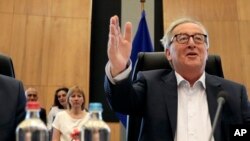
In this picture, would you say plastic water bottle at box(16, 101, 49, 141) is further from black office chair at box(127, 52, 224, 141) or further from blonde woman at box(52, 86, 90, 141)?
blonde woman at box(52, 86, 90, 141)

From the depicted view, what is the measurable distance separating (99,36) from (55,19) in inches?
30.1

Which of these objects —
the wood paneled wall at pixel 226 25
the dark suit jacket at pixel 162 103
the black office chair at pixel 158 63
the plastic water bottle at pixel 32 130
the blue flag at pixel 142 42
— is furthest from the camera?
the wood paneled wall at pixel 226 25

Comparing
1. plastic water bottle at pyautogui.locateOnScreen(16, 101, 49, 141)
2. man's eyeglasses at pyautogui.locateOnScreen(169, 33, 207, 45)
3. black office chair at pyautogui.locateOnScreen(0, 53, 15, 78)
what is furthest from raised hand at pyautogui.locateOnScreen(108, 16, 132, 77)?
black office chair at pyautogui.locateOnScreen(0, 53, 15, 78)

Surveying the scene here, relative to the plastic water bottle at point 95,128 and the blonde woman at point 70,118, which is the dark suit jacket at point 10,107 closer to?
the plastic water bottle at point 95,128

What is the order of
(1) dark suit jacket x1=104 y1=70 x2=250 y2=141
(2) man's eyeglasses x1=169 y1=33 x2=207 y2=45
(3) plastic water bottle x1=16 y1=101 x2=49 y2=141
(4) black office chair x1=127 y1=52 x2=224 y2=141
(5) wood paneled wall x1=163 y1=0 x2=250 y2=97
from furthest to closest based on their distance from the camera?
(5) wood paneled wall x1=163 y1=0 x2=250 y2=97 < (4) black office chair x1=127 y1=52 x2=224 y2=141 < (2) man's eyeglasses x1=169 y1=33 x2=207 y2=45 < (1) dark suit jacket x1=104 y1=70 x2=250 y2=141 < (3) plastic water bottle x1=16 y1=101 x2=49 y2=141

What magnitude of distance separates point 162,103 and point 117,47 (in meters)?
0.49

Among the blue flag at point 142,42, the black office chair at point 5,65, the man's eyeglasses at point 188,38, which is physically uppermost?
the blue flag at point 142,42

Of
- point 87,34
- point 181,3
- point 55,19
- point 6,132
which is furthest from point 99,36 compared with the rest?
point 6,132

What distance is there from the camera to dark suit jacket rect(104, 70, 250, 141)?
5.07ft

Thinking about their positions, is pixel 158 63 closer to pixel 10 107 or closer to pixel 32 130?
pixel 10 107

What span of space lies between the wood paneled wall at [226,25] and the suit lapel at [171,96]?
3881mm

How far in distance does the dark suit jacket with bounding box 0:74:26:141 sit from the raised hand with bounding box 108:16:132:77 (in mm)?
488

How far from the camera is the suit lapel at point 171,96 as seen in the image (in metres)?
1.60

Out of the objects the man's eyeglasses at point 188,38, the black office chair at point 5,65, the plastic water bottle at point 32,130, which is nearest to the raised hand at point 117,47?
the plastic water bottle at point 32,130
